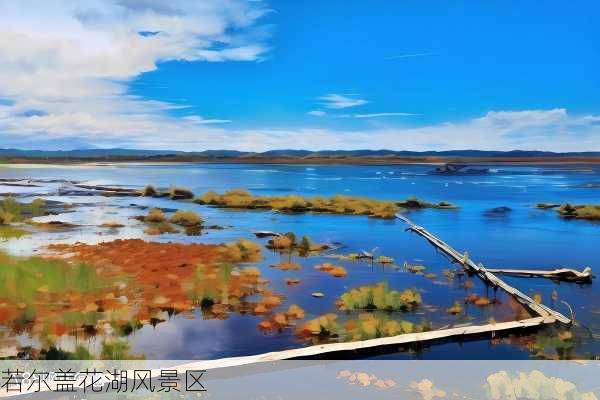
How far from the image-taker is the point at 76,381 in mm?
6301

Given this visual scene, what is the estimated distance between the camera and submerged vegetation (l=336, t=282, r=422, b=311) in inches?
394

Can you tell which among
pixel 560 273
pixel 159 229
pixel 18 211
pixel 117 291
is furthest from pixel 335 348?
pixel 18 211

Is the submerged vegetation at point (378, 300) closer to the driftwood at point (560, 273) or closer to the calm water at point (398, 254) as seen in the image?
the calm water at point (398, 254)

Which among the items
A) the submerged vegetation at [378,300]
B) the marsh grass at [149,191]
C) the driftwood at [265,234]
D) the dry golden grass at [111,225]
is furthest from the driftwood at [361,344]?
the marsh grass at [149,191]

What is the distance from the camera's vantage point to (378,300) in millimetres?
10078

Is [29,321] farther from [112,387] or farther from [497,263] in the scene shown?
[497,263]

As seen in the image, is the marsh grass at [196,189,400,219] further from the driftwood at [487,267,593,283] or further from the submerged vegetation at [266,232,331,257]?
the driftwood at [487,267,593,283]

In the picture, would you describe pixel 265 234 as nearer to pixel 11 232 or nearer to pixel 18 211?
pixel 11 232

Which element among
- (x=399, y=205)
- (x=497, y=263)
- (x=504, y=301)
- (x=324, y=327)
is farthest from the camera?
(x=399, y=205)

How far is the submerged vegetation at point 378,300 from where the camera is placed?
10016mm

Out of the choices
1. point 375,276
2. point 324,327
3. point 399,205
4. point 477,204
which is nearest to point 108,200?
point 399,205

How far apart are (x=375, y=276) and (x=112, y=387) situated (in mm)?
7445

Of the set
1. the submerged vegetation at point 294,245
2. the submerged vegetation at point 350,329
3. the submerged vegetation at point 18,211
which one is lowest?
the submerged vegetation at point 350,329

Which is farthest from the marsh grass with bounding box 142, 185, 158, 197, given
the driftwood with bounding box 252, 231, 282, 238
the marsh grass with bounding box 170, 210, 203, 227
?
the driftwood with bounding box 252, 231, 282, 238
